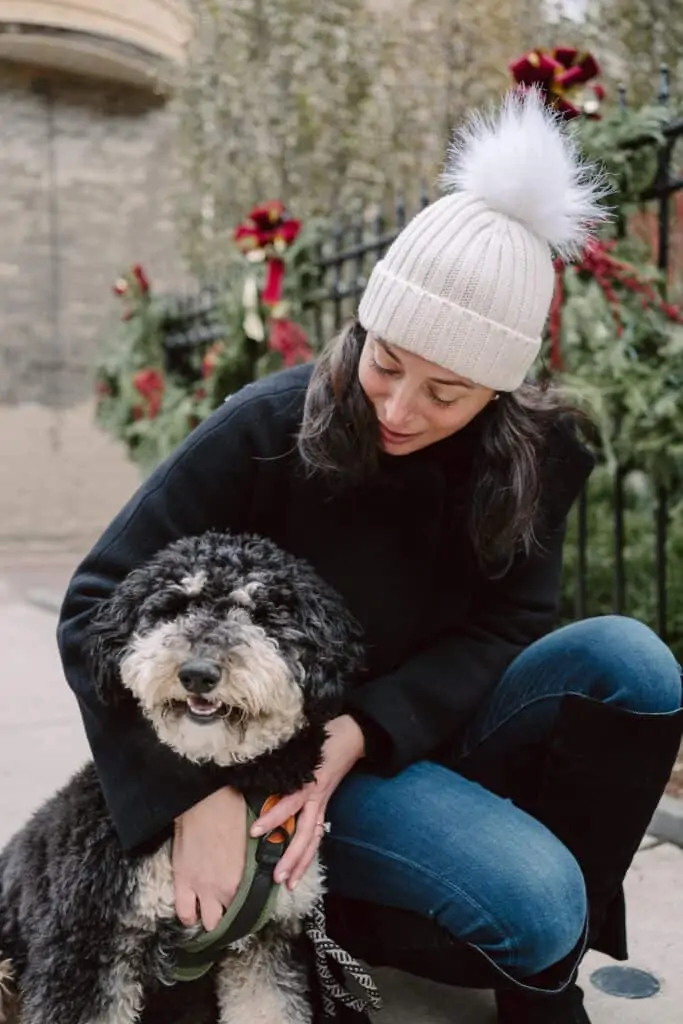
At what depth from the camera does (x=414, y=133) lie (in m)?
7.23

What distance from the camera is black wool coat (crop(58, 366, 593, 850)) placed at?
71.1 inches

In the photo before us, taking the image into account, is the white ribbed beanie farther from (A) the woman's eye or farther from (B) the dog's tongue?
(B) the dog's tongue

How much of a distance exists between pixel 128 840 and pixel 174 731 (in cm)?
21

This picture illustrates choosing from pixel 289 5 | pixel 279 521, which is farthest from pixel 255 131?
pixel 279 521

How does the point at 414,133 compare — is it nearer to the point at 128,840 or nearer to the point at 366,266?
the point at 366,266

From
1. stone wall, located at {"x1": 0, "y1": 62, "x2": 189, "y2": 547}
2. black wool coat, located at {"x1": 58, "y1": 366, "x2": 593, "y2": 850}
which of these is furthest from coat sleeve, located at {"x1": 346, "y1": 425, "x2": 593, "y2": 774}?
stone wall, located at {"x1": 0, "y1": 62, "x2": 189, "y2": 547}

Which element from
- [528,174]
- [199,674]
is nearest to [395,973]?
[199,674]

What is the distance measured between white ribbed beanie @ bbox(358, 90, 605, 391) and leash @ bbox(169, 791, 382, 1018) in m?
0.86

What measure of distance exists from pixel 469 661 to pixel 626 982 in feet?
2.64

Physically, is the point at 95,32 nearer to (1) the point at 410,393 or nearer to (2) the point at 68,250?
(2) the point at 68,250

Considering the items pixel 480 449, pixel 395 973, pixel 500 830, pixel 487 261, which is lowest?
pixel 395 973

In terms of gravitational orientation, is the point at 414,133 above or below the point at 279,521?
above

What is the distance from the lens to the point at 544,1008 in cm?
193

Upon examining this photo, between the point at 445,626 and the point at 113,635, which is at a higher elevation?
the point at 113,635
